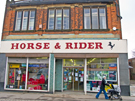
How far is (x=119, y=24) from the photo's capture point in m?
11.7

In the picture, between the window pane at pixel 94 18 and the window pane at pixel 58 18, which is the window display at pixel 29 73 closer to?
the window pane at pixel 58 18

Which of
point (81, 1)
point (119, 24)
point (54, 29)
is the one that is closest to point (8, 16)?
point (54, 29)

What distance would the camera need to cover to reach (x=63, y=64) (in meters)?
12.3

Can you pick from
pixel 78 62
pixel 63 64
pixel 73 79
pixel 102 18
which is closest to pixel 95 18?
pixel 102 18

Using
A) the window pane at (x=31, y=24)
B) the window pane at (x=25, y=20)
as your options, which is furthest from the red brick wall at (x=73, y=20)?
the window pane at (x=25, y=20)

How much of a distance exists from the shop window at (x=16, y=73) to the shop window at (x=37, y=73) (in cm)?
56

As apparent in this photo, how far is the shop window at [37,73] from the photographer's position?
11828mm

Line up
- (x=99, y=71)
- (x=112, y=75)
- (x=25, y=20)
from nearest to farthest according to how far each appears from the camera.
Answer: (x=112, y=75) < (x=99, y=71) < (x=25, y=20)

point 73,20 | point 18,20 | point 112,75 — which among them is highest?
point 18,20

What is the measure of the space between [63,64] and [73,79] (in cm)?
159

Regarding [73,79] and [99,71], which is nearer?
[99,71]

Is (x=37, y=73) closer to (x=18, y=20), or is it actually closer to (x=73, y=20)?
(x=18, y=20)

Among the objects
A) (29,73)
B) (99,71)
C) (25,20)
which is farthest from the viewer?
(25,20)

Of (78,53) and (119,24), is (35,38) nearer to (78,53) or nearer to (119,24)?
(78,53)
